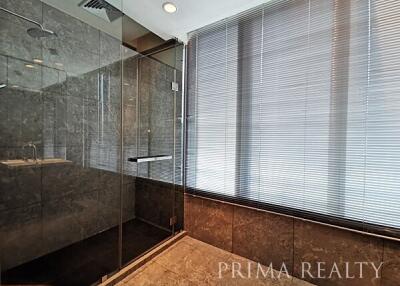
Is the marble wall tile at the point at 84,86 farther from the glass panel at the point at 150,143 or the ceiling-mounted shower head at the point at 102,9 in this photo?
the ceiling-mounted shower head at the point at 102,9

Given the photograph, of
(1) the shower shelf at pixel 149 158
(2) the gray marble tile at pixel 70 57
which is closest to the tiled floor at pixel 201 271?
(1) the shower shelf at pixel 149 158

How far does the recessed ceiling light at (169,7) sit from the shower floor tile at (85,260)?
1.95 m

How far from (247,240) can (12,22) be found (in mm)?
2414

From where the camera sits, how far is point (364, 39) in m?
1.24

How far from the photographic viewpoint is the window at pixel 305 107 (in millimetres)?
1206

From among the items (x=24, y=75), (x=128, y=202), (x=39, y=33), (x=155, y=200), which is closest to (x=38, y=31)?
(x=39, y=33)

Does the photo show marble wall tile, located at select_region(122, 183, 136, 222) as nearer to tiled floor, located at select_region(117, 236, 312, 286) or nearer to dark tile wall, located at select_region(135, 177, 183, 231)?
dark tile wall, located at select_region(135, 177, 183, 231)

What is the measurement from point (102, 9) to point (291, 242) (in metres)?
2.49

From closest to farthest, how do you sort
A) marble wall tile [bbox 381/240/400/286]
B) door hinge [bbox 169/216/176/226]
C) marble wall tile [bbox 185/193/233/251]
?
1. marble wall tile [bbox 381/240/400/286]
2. marble wall tile [bbox 185/193/233/251]
3. door hinge [bbox 169/216/176/226]

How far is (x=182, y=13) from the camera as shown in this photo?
173cm

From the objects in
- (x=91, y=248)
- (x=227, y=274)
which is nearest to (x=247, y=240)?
(x=227, y=274)

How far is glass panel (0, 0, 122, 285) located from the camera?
141 centimetres

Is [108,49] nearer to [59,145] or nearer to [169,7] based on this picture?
[169,7]

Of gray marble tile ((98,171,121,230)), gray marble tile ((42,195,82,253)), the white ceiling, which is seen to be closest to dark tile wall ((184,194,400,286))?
gray marble tile ((98,171,121,230))
